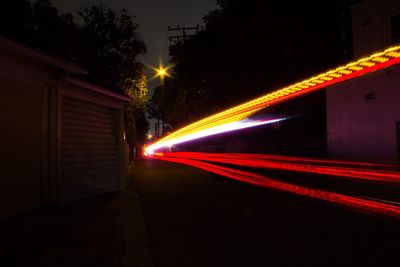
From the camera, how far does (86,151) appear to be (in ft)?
38.0

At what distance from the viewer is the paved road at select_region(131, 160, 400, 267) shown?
5980 mm

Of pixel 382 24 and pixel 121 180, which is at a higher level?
pixel 382 24

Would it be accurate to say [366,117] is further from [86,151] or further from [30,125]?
[30,125]

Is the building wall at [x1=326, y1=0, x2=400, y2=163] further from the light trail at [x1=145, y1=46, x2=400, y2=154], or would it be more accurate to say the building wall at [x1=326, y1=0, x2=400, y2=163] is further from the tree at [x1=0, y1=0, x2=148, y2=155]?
the tree at [x1=0, y1=0, x2=148, y2=155]

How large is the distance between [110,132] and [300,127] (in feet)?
48.4

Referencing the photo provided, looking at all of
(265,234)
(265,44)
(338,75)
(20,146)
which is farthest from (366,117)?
(20,146)

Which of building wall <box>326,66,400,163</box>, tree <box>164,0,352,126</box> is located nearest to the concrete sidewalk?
building wall <box>326,66,400,163</box>

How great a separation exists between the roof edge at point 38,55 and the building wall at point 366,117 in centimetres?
1162

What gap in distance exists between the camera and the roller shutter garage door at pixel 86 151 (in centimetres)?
1044

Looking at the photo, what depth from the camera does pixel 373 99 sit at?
51.5 feet

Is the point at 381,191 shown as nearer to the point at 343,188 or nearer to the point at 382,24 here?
the point at 343,188

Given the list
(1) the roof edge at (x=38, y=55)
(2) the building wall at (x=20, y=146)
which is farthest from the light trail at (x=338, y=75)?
(2) the building wall at (x=20, y=146)

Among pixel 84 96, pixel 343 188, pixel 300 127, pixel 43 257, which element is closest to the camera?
pixel 43 257

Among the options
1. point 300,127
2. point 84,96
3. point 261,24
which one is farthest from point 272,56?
point 84,96
